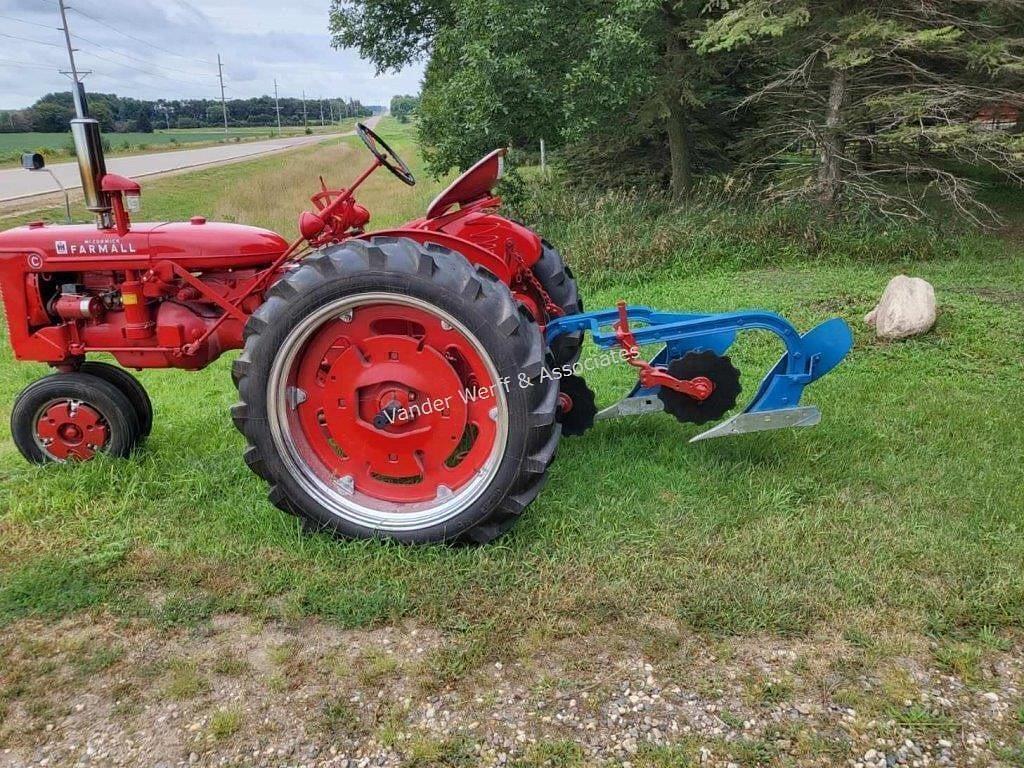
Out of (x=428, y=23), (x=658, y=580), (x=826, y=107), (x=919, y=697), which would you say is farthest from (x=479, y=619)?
(x=428, y=23)

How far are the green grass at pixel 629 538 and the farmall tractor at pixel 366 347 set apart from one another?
0.76 feet

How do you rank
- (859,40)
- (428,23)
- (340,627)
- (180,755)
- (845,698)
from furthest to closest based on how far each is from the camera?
(428,23), (859,40), (340,627), (845,698), (180,755)

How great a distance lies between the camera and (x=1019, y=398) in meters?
4.56

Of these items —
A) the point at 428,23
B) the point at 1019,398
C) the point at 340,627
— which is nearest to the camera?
the point at 340,627

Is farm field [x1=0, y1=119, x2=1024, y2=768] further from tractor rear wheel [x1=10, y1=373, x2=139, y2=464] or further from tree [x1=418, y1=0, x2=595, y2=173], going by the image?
tree [x1=418, y1=0, x2=595, y2=173]

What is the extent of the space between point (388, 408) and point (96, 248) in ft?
5.70

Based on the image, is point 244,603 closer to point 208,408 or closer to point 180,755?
point 180,755

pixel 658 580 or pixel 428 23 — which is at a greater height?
pixel 428 23

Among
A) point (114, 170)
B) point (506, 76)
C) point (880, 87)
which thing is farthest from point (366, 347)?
point (114, 170)

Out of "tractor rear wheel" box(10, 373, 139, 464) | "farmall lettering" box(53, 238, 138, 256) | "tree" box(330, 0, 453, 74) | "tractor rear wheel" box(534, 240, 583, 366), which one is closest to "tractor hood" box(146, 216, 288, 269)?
"farmall lettering" box(53, 238, 138, 256)

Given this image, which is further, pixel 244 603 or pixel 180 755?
pixel 244 603

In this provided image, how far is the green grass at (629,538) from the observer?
2721 mm

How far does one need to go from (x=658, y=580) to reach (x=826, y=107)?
334 inches

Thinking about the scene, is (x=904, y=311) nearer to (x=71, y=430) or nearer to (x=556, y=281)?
(x=556, y=281)
